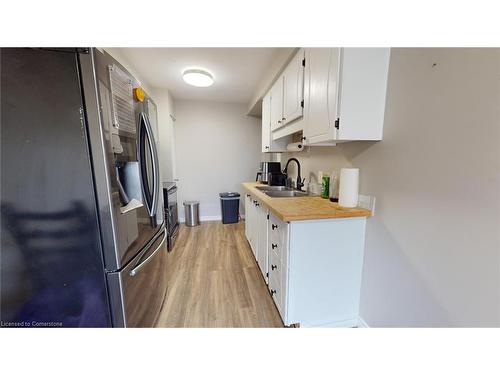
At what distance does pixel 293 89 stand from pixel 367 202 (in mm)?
1189

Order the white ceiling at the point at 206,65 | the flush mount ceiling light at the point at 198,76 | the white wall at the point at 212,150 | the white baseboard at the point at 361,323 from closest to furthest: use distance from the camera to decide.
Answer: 1. the white baseboard at the point at 361,323
2. the white ceiling at the point at 206,65
3. the flush mount ceiling light at the point at 198,76
4. the white wall at the point at 212,150

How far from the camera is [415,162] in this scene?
0.98 metres

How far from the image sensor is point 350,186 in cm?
130

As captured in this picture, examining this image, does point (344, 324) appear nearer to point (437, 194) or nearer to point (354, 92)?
point (437, 194)

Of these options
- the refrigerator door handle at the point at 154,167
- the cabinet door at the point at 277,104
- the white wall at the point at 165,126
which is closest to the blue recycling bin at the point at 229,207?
the white wall at the point at 165,126

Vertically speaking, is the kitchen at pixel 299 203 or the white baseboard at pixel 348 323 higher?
the kitchen at pixel 299 203

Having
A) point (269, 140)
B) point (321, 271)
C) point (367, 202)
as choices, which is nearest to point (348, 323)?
point (321, 271)

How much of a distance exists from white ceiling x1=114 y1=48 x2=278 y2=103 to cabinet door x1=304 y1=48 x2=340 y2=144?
0.89 m

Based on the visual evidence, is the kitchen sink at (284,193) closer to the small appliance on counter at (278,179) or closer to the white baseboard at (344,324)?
the small appliance on counter at (278,179)

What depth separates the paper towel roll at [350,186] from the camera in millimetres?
1294

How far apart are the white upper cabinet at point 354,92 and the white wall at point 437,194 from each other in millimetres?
61

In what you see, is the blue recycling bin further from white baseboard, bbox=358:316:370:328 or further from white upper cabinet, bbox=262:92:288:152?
white baseboard, bbox=358:316:370:328

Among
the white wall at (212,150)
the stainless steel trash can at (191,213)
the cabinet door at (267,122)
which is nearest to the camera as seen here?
the cabinet door at (267,122)
